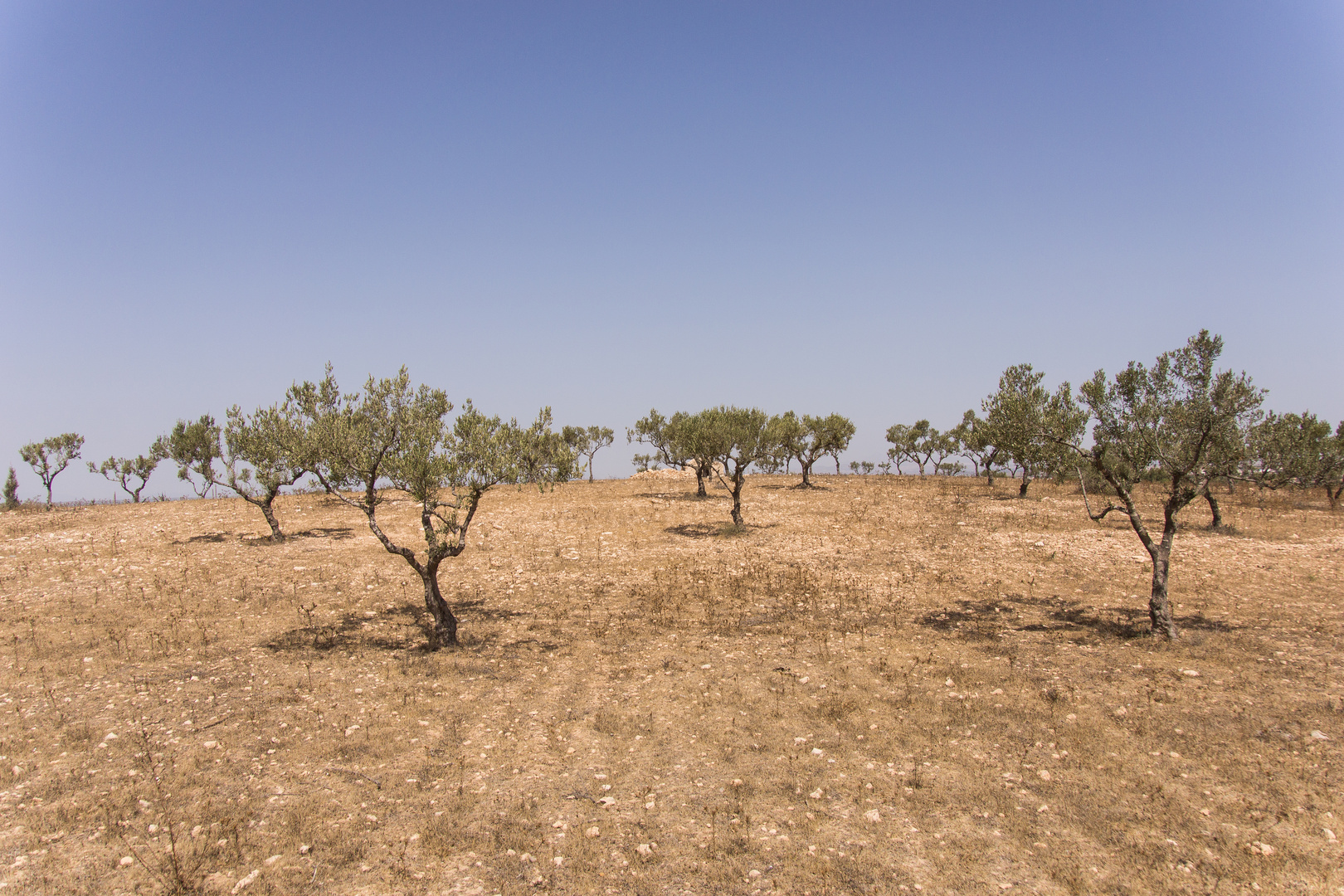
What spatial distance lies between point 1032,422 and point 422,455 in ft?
58.7

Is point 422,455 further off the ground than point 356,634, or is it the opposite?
point 422,455

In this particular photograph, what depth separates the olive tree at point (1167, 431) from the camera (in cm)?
1752

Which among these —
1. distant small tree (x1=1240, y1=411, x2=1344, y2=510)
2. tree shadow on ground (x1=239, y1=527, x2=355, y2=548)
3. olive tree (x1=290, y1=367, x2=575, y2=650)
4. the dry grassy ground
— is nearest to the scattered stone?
the dry grassy ground

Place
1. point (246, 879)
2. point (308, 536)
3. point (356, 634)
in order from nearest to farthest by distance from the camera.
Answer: point (246, 879), point (356, 634), point (308, 536)

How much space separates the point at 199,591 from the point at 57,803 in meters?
15.6

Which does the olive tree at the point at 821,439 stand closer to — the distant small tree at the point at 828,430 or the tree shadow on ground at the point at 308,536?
the distant small tree at the point at 828,430

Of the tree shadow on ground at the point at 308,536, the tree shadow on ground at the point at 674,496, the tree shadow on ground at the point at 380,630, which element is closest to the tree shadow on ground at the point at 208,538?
the tree shadow on ground at the point at 308,536

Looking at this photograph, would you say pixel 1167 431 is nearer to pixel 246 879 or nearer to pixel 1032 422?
pixel 1032 422

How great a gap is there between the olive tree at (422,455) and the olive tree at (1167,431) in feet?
53.6

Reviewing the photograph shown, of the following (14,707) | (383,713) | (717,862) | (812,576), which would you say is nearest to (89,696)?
(14,707)

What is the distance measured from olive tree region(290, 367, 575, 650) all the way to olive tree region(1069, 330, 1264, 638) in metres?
16.3

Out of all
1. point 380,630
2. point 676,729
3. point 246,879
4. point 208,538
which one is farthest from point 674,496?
point 246,879

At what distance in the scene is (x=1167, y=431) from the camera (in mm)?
18203

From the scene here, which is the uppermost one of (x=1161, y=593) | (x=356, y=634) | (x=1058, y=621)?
(x=1161, y=593)
